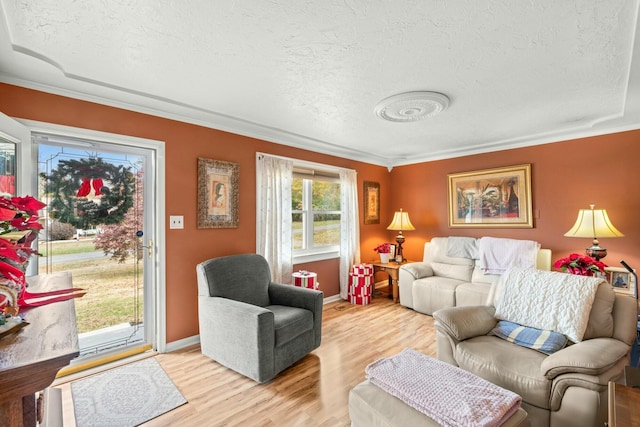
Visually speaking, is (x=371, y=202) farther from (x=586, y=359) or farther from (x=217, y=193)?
(x=586, y=359)

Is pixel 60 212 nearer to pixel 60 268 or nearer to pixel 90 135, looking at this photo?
pixel 60 268

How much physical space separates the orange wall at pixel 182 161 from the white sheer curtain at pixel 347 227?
1.27 metres

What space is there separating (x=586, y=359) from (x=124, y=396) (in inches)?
117

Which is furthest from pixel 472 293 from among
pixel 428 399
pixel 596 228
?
pixel 428 399

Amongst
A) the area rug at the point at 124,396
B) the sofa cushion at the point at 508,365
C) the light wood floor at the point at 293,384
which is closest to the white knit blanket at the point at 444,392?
the sofa cushion at the point at 508,365

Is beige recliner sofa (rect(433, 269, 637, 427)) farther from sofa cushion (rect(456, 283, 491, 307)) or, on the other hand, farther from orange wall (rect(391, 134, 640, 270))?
orange wall (rect(391, 134, 640, 270))

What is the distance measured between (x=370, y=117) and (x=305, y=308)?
2090 mm

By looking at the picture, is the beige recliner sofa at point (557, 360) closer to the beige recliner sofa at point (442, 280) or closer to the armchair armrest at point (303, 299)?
the armchair armrest at point (303, 299)

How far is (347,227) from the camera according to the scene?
14.9ft

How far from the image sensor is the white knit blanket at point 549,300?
1.91m

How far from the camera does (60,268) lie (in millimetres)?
2373

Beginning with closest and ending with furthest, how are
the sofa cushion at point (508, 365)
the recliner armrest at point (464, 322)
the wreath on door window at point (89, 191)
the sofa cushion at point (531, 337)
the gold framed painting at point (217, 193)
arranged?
the sofa cushion at point (508, 365), the sofa cushion at point (531, 337), the recliner armrest at point (464, 322), the wreath on door window at point (89, 191), the gold framed painting at point (217, 193)

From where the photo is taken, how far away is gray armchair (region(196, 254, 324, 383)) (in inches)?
88.4

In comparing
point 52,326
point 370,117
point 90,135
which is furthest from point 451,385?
point 90,135
